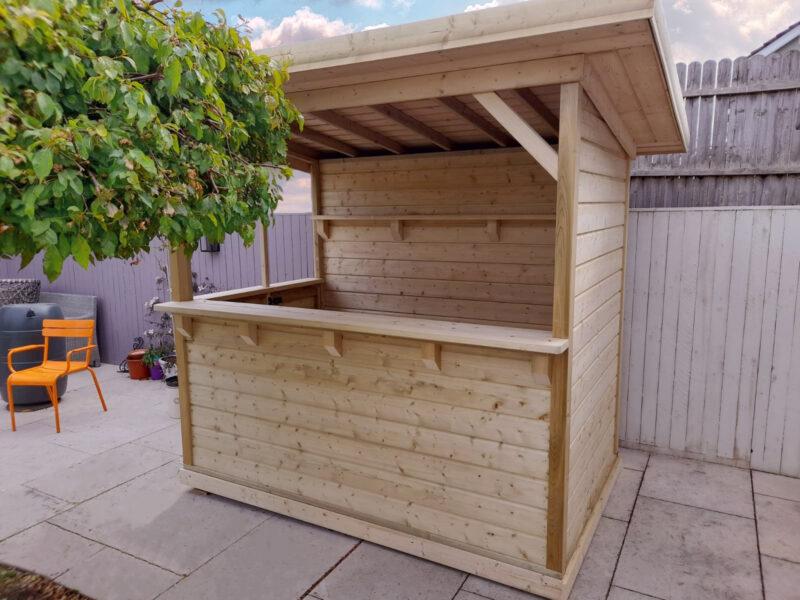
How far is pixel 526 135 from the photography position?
95.4 inches

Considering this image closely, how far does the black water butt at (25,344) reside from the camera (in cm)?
542

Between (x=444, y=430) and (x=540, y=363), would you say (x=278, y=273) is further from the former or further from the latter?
(x=540, y=363)

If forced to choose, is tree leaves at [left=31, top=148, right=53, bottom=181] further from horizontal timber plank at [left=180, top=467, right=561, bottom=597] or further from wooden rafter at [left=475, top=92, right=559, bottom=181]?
horizontal timber plank at [left=180, top=467, right=561, bottom=597]

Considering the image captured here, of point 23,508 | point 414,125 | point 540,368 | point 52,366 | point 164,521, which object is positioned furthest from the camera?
point 52,366

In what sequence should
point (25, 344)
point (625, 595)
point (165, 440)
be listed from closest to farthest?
point (625, 595)
point (165, 440)
point (25, 344)

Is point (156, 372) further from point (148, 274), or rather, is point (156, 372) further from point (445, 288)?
point (445, 288)

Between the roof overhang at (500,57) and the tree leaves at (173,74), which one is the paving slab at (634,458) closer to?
the roof overhang at (500,57)

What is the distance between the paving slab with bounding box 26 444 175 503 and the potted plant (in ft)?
6.41

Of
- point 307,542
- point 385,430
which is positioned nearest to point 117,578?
point 307,542

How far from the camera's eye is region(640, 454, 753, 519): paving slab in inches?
139

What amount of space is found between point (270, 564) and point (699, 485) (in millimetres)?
2761

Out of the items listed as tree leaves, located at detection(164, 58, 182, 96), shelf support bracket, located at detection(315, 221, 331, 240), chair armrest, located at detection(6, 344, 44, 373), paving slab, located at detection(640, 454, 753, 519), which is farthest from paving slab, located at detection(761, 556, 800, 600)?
chair armrest, located at detection(6, 344, 44, 373)

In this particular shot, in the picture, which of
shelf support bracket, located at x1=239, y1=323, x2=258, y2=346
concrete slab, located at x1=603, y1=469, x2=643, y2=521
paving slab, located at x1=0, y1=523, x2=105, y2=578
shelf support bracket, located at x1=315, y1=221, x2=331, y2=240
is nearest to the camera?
paving slab, located at x1=0, y1=523, x2=105, y2=578

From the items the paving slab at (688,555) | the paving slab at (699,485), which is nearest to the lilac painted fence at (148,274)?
the paving slab at (699,485)
